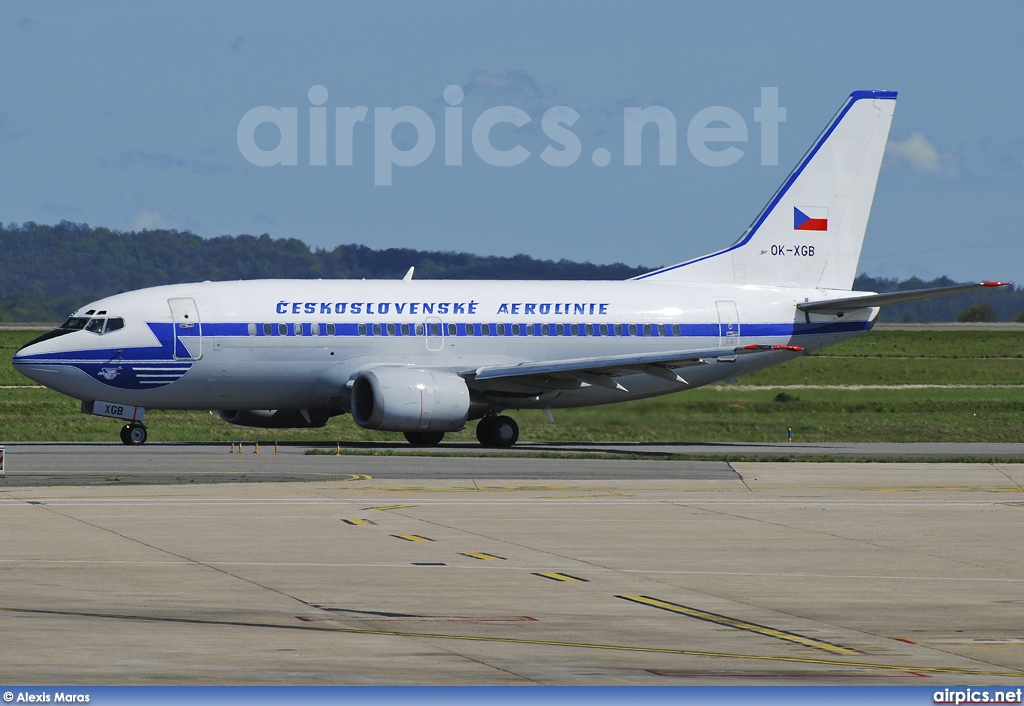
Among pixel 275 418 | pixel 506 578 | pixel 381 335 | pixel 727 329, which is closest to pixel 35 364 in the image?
pixel 275 418

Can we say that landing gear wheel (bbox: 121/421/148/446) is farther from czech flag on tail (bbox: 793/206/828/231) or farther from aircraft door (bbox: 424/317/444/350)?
czech flag on tail (bbox: 793/206/828/231)

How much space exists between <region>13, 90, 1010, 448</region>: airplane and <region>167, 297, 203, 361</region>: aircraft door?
0.12 ft

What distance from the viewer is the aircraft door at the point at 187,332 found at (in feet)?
133

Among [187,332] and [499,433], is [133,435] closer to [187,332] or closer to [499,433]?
[187,332]

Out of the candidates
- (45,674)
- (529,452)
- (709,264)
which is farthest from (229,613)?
(709,264)

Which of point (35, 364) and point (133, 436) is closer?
point (35, 364)

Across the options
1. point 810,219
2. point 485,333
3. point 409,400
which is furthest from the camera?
point 810,219

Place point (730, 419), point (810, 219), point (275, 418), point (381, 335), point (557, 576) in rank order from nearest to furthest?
1. point (557, 576)
2. point (381, 335)
3. point (275, 418)
4. point (810, 219)
5. point (730, 419)

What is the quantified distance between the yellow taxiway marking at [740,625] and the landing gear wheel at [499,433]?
25.4 meters

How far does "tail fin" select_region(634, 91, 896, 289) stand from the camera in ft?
153

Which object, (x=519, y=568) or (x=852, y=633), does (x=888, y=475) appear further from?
(x=852, y=633)

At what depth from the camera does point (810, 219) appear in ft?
155

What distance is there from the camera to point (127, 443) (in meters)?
41.1

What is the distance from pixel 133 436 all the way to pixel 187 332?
3244 millimetres
